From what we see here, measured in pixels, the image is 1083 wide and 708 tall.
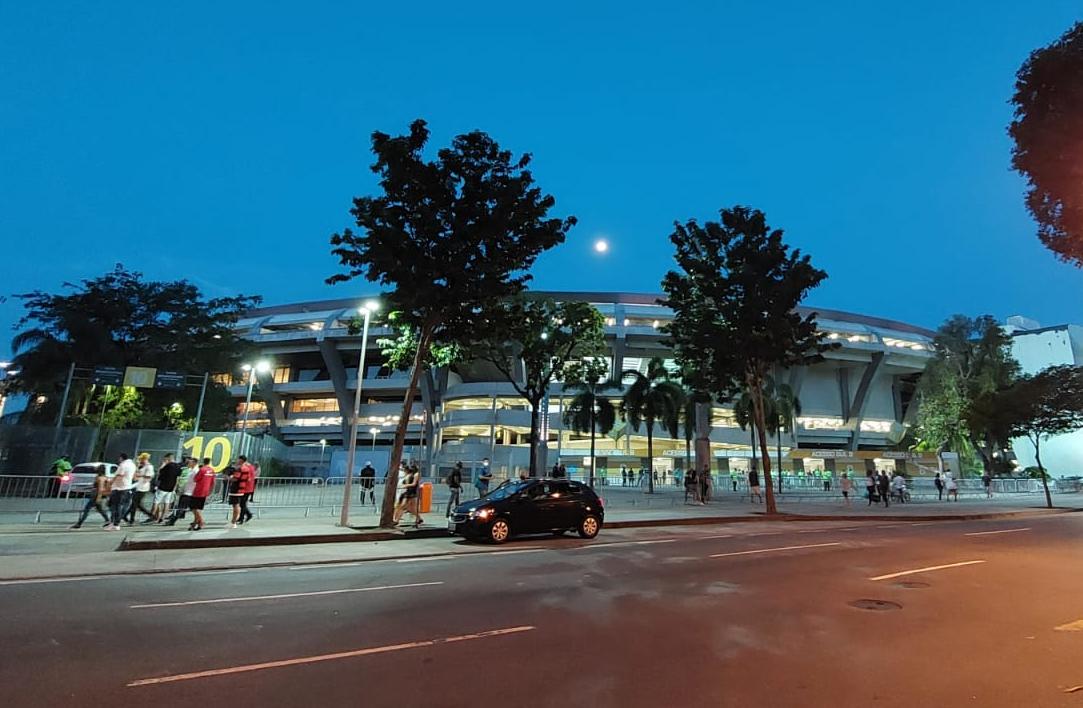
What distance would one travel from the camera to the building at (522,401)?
65312mm

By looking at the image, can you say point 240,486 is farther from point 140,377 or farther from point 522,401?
point 522,401

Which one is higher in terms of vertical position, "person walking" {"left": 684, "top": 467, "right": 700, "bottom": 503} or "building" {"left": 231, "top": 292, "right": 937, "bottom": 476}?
"building" {"left": 231, "top": 292, "right": 937, "bottom": 476}

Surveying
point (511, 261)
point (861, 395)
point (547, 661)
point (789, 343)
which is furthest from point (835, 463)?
point (547, 661)

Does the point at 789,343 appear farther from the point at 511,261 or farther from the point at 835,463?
the point at 835,463

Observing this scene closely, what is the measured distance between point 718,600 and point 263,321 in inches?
3144

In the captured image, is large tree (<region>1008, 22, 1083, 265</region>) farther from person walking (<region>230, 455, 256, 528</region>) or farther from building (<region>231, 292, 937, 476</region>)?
building (<region>231, 292, 937, 476</region>)

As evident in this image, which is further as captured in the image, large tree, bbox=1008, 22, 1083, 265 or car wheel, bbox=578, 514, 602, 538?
car wheel, bbox=578, 514, 602, 538

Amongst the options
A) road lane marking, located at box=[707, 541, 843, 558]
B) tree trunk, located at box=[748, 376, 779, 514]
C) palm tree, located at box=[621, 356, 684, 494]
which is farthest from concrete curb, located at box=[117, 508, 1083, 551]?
palm tree, located at box=[621, 356, 684, 494]

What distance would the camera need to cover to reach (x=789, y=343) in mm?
24859

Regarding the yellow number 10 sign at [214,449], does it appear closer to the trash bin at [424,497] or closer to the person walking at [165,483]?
the person walking at [165,483]

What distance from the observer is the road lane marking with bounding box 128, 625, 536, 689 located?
4688mm

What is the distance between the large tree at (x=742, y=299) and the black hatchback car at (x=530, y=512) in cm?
A: 1117

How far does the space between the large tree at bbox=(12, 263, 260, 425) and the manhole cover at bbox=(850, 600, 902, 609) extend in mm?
41325

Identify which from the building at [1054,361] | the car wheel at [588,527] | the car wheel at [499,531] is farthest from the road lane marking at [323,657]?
the building at [1054,361]
